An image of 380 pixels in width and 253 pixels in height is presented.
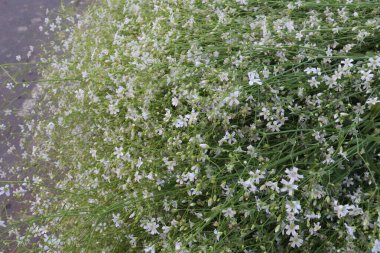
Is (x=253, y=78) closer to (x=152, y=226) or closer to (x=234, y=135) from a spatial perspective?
(x=234, y=135)

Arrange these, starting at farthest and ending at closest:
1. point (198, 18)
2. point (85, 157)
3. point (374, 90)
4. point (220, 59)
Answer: point (85, 157)
point (198, 18)
point (220, 59)
point (374, 90)

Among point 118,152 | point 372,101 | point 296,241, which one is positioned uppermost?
point 372,101

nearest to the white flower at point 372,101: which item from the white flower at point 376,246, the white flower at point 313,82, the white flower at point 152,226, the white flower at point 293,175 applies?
the white flower at point 313,82

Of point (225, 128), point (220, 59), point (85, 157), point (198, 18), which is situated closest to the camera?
point (225, 128)

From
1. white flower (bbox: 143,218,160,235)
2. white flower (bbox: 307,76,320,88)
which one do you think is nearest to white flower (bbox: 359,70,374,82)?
white flower (bbox: 307,76,320,88)

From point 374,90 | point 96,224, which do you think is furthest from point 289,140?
point 96,224

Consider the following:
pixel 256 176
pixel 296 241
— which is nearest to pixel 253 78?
pixel 256 176

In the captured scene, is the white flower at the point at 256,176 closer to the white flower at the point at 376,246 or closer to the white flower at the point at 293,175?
the white flower at the point at 293,175

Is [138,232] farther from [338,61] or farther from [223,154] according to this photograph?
[338,61]
